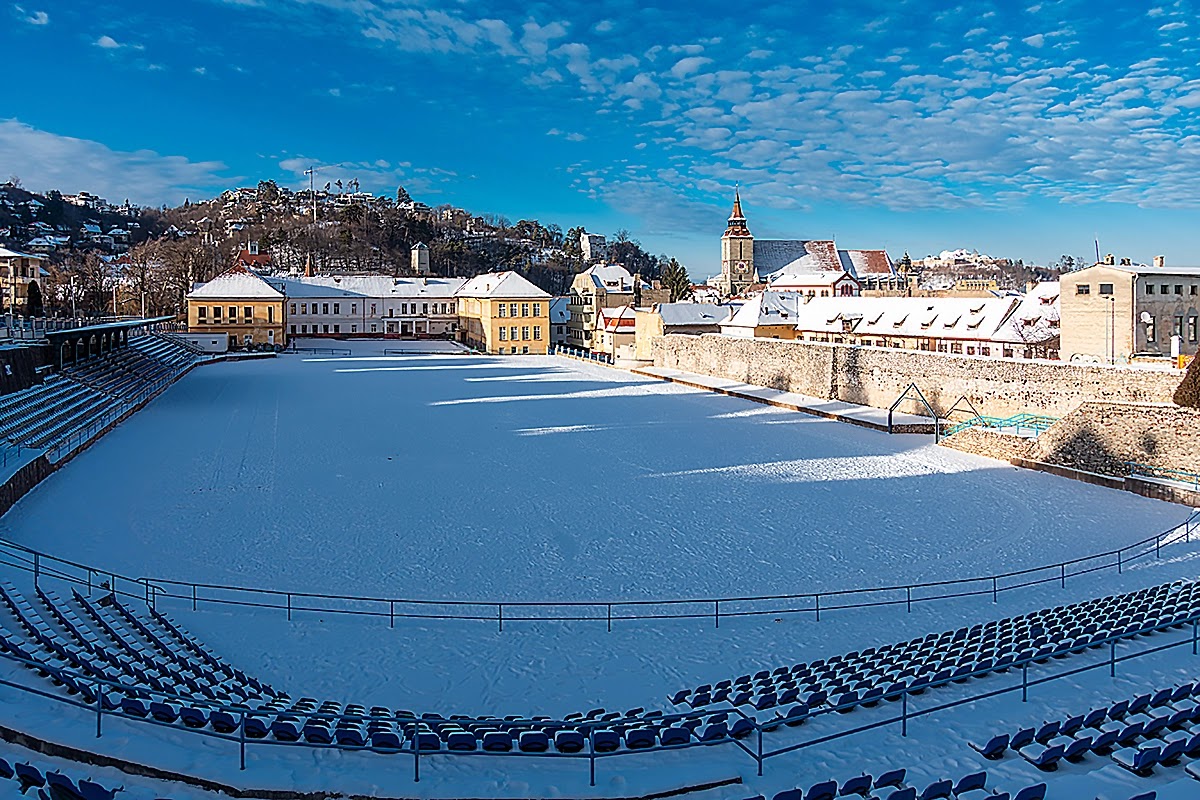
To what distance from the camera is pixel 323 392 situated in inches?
1283

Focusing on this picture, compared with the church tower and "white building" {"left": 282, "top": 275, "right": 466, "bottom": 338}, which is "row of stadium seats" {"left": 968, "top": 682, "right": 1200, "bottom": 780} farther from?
the church tower

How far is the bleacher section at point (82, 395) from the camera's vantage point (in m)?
19.2

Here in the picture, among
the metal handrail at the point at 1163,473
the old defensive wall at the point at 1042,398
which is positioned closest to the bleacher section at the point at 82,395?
the old defensive wall at the point at 1042,398

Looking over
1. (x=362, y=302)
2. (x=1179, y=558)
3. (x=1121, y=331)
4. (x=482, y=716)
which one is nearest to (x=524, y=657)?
(x=482, y=716)

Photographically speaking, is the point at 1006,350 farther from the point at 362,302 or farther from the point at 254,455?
the point at 362,302

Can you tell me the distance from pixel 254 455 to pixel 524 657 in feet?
41.7

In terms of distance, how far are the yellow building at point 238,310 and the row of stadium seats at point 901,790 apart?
49751mm

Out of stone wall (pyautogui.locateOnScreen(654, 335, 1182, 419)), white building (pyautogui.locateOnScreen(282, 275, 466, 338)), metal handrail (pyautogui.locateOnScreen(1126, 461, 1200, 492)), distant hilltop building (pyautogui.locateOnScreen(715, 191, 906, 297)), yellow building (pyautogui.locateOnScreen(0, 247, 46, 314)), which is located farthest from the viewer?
distant hilltop building (pyautogui.locateOnScreen(715, 191, 906, 297))

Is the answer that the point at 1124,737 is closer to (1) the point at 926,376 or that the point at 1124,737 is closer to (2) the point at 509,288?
(1) the point at 926,376

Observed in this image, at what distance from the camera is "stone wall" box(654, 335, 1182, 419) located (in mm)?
21406

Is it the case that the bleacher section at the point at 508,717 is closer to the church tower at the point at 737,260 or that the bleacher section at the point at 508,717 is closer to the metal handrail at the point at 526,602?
the metal handrail at the point at 526,602

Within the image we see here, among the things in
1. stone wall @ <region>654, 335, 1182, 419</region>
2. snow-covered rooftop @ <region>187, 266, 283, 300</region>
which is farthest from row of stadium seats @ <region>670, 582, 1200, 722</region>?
snow-covered rooftop @ <region>187, 266, 283, 300</region>

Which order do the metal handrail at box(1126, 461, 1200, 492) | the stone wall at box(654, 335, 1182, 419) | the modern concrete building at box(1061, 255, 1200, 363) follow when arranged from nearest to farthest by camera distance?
the metal handrail at box(1126, 461, 1200, 492) < the stone wall at box(654, 335, 1182, 419) < the modern concrete building at box(1061, 255, 1200, 363)

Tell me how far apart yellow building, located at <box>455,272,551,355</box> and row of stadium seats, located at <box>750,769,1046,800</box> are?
49.4 meters
